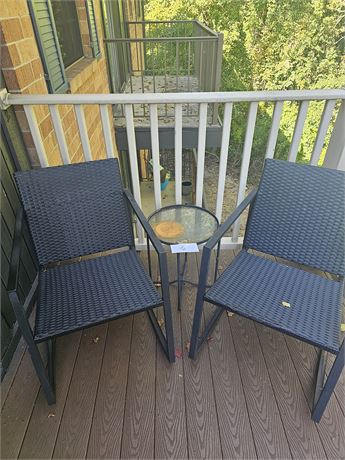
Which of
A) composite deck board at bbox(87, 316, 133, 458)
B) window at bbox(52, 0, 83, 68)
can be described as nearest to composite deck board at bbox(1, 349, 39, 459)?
composite deck board at bbox(87, 316, 133, 458)

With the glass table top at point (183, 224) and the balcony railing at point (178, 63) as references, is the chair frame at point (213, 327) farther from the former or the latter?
the balcony railing at point (178, 63)

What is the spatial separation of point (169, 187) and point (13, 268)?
6.99 metres

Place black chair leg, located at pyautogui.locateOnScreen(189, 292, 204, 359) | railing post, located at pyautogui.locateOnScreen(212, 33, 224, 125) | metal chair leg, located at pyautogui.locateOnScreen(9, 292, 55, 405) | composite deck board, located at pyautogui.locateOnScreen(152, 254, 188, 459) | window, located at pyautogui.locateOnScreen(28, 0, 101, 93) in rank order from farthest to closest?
railing post, located at pyautogui.locateOnScreen(212, 33, 224, 125), window, located at pyautogui.locateOnScreen(28, 0, 101, 93), black chair leg, located at pyautogui.locateOnScreen(189, 292, 204, 359), composite deck board, located at pyautogui.locateOnScreen(152, 254, 188, 459), metal chair leg, located at pyautogui.locateOnScreen(9, 292, 55, 405)

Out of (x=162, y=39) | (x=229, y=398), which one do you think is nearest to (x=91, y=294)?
(x=229, y=398)

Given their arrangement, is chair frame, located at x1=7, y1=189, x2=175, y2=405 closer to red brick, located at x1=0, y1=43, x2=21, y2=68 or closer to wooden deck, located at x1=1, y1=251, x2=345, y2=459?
wooden deck, located at x1=1, y1=251, x2=345, y2=459

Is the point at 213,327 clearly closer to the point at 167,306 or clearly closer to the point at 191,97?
the point at 167,306

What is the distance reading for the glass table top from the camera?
5.63 ft

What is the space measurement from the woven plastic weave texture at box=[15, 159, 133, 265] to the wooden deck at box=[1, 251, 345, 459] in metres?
0.51

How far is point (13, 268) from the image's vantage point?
3.99 ft

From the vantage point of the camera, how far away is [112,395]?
1.44 m

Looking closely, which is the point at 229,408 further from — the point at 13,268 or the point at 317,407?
the point at 13,268

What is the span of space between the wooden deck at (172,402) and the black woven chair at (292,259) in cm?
10

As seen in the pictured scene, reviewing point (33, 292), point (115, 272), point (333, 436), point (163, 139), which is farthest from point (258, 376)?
point (163, 139)

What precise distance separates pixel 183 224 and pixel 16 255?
0.93 metres
